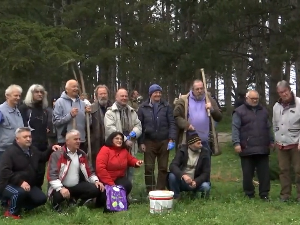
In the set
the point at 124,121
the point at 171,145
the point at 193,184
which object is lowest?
the point at 193,184

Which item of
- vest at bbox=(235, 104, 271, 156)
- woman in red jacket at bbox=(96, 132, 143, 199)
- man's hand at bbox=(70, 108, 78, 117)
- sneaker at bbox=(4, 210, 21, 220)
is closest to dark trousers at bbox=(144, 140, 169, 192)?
woman in red jacket at bbox=(96, 132, 143, 199)

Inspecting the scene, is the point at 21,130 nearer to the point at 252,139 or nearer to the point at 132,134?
the point at 132,134

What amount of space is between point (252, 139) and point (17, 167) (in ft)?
11.7

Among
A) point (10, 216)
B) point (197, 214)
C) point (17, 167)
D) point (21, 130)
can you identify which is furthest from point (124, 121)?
point (10, 216)

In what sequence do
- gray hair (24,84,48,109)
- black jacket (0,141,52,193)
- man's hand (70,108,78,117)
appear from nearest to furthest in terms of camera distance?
black jacket (0,141,52,193), man's hand (70,108,78,117), gray hair (24,84,48,109)

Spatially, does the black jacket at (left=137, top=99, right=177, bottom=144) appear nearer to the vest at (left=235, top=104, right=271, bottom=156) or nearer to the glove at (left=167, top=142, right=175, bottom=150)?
the glove at (left=167, top=142, right=175, bottom=150)

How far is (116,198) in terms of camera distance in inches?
288

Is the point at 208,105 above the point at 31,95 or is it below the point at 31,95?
below

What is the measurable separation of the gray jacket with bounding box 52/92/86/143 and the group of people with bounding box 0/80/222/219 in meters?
0.01

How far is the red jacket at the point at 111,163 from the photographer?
7480 millimetres

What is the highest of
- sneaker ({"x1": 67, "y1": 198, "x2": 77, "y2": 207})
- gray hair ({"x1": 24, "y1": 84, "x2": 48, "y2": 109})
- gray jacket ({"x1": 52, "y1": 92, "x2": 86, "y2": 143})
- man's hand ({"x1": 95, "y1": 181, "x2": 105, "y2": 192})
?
gray hair ({"x1": 24, "y1": 84, "x2": 48, "y2": 109})

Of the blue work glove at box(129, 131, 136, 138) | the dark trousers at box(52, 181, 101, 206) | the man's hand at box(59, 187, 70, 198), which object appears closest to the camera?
the man's hand at box(59, 187, 70, 198)

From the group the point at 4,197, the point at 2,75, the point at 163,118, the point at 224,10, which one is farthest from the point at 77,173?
the point at 2,75

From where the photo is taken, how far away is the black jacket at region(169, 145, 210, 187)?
7814 millimetres
